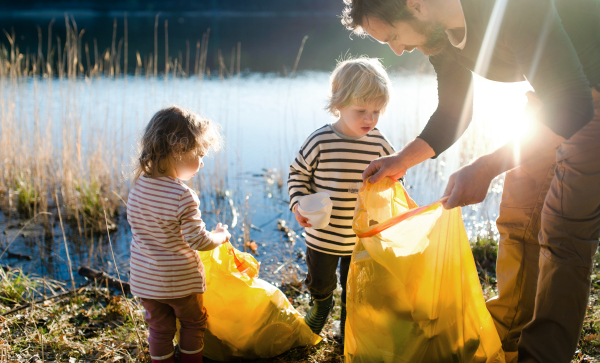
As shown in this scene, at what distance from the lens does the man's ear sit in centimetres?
143

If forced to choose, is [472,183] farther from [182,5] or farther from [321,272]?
[182,5]

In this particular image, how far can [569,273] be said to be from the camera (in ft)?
4.80

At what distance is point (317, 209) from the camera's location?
5.60ft

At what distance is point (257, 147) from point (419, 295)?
14.7 feet

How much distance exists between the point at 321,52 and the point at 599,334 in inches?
497

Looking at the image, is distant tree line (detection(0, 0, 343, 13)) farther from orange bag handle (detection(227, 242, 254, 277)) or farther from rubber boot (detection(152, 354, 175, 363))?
rubber boot (detection(152, 354, 175, 363))

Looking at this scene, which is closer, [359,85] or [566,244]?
[566,244]

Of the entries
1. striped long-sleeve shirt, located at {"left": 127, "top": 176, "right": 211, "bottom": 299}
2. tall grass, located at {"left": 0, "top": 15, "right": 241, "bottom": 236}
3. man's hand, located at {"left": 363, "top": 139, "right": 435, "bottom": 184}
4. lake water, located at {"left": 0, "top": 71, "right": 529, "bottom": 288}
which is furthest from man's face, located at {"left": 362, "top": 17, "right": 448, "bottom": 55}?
tall grass, located at {"left": 0, "top": 15, "right": 241, "bottom": 236}

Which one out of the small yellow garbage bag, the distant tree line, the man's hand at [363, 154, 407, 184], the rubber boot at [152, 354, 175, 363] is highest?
the distant tree line

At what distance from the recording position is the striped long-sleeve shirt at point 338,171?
6.32ft

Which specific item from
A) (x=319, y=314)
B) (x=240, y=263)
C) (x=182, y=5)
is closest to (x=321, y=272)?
(x=319, y=314)

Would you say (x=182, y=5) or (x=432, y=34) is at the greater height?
(x=182, y=5)

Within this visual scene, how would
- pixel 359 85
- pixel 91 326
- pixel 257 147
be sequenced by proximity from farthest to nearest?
pixel 257 147, pixel 91 326, pixel 359 85

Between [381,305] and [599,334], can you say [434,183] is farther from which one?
[381,305]
